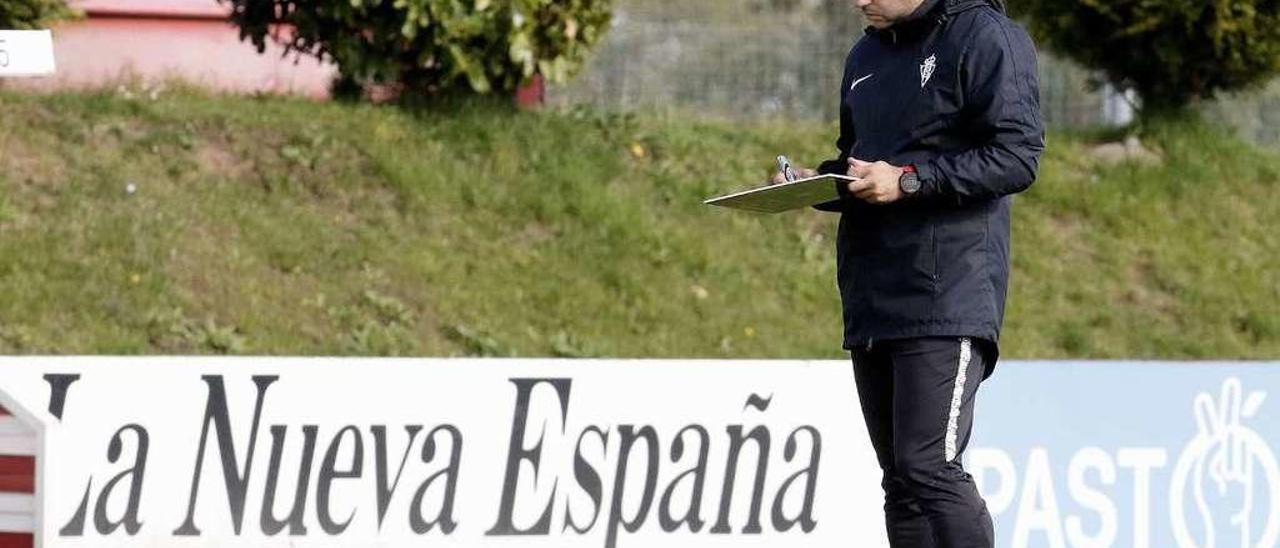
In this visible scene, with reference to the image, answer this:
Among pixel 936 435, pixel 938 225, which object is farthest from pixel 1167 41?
pixel 936 435

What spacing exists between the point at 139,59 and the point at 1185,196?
20.8 feet

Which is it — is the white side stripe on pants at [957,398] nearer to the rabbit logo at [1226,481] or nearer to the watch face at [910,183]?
the watch face at [910,183]

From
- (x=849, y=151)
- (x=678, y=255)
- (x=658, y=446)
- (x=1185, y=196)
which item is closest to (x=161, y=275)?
(x=678, y=255)

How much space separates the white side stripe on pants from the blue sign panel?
2059mm

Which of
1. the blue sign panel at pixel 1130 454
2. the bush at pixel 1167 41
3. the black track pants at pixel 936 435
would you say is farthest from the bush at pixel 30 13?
the black track pants at pixel 936 435

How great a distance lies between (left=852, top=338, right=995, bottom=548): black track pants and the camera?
4258 mm

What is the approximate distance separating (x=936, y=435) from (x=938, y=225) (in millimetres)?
469

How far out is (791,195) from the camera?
4.30 meters

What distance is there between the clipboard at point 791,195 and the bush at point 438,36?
5366 millimetres

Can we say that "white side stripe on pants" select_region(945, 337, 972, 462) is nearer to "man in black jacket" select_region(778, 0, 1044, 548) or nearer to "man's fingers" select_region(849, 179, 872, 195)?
"man in black jacket" select_region(778, 0, 1044, 548)

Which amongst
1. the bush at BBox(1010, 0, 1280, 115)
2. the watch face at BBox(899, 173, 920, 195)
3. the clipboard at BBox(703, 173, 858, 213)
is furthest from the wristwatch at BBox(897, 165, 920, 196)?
the bush at BBox(1010, 0, 1280, 115)

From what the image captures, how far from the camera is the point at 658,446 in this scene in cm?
622

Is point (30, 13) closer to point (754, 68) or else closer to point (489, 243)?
point (489, 243)

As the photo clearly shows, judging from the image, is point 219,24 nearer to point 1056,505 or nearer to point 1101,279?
point 1101,279
